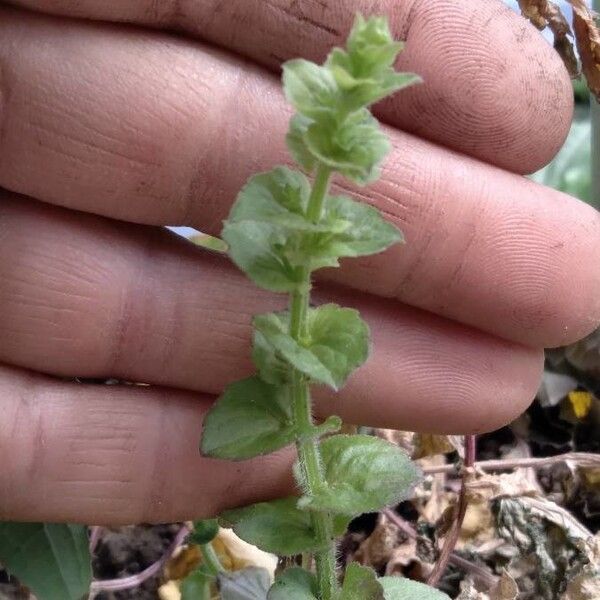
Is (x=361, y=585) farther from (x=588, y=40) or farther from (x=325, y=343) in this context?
(x=588, y=40)

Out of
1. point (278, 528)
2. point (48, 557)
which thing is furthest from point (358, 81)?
point (48, 557)

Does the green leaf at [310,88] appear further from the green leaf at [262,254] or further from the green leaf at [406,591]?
the green leaf at [406,591]

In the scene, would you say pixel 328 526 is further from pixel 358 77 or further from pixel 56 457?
pixel 358 77

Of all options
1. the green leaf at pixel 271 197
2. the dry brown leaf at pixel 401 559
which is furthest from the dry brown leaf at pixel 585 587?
the green leaf at pixel 271 197

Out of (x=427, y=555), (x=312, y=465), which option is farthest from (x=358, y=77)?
(x=427, y=555)

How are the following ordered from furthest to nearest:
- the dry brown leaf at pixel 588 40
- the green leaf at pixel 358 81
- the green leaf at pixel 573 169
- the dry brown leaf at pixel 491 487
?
the green leaf at pixel 573 169 → the dry brown leaf at pixel 491 487 → the dry brown leaf at pixel 588 40 → the green leaf at pixel 358 81
